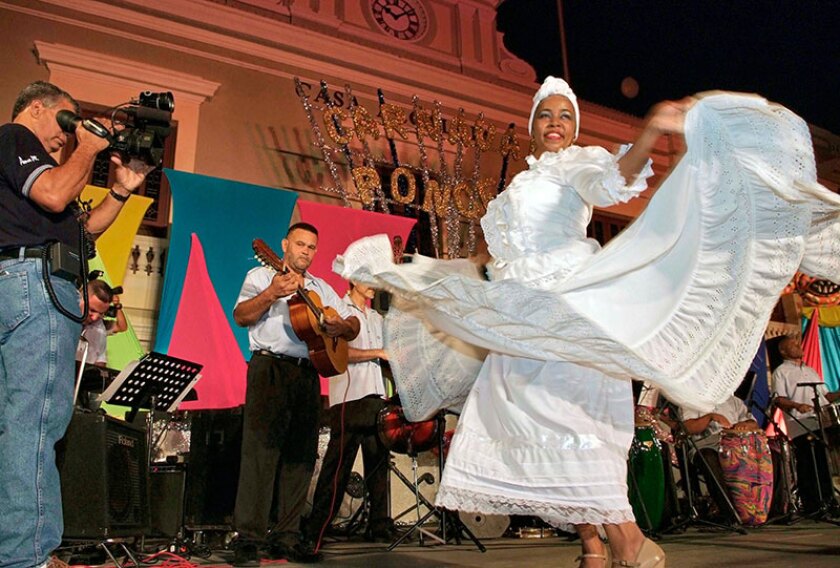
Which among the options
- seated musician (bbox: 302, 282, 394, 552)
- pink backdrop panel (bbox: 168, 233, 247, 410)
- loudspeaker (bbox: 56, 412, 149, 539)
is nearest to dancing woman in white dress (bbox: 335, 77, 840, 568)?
loudspeaker (bbox: 56, 412, 149, 539)

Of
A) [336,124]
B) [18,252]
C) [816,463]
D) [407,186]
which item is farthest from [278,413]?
[407,186]

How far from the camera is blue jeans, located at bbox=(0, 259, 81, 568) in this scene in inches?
92.0

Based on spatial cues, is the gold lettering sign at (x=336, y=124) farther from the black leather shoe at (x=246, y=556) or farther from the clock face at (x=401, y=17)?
the black leather shoe at (x=246, y=556)

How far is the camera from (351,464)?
4770mm

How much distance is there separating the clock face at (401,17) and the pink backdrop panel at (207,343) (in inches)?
213

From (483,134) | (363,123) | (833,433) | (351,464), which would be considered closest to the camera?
(351,464)

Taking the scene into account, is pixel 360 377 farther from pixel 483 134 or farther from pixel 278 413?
pixel 483 134

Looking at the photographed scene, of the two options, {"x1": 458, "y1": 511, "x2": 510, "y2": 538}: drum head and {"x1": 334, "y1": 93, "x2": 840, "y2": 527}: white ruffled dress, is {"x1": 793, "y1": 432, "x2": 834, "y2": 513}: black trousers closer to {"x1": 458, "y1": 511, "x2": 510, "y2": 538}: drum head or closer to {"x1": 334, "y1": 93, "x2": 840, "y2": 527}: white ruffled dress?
{"x1": 458, "y1": 511, "x2": 510, "y2": 538}: drum head

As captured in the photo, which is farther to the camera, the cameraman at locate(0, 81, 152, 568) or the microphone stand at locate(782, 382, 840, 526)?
the microphone stand at locate(782, 382, 840, 526)

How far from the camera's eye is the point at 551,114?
117 inches

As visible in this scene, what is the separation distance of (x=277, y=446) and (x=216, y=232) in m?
4.28

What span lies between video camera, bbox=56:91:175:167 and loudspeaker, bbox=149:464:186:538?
8.61 ft

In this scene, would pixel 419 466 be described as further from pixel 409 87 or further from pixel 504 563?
pixel 409 87

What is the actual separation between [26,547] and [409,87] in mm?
9350
